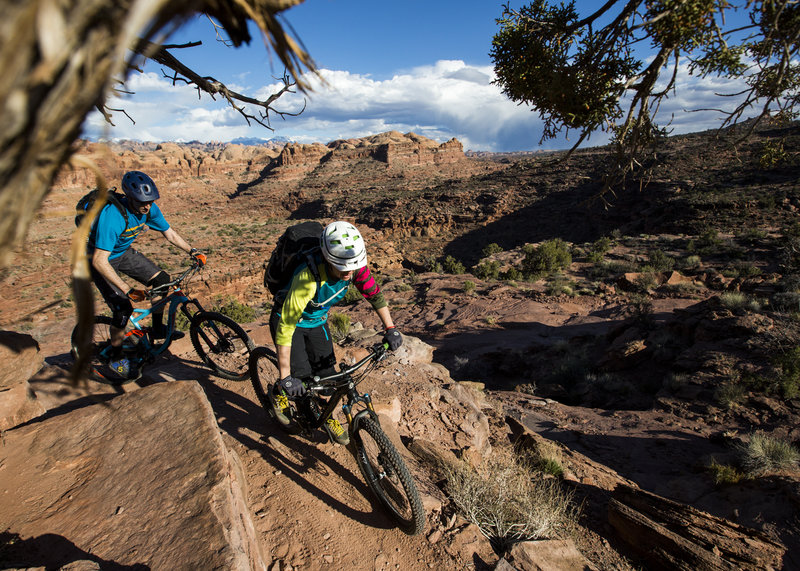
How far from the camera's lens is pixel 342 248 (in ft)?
9.29

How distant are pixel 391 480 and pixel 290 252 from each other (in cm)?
210

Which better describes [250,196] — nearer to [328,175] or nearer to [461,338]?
[328,175]

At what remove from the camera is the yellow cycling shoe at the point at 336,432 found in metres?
3.46

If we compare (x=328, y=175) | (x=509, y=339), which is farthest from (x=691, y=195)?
(x=328, y=175)

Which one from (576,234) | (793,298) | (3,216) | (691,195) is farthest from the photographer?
(576,234)

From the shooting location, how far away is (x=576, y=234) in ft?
104

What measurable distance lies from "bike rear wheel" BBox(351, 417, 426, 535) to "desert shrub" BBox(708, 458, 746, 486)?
4.34m

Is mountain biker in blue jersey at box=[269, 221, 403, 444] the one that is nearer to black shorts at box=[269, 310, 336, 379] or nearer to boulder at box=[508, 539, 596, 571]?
black shorts at box=[269, 310, 336, 379]

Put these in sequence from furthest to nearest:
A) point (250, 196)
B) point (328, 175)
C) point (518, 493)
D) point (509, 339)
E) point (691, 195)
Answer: point (328, 175) < point (250, 196) < point (691, 195) < point (509, 339) < point (518, 493)

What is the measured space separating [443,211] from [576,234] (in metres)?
13.1

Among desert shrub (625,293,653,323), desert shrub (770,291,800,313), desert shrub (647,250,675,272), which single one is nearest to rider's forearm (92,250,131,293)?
desert shrub (625,293,653,323)

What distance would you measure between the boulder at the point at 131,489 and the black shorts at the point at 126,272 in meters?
1.31

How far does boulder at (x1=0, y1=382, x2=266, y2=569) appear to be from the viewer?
2.15 m

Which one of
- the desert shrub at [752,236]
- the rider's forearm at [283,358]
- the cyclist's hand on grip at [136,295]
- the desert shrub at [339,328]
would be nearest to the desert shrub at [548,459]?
the rider's forearm at [283,358]
